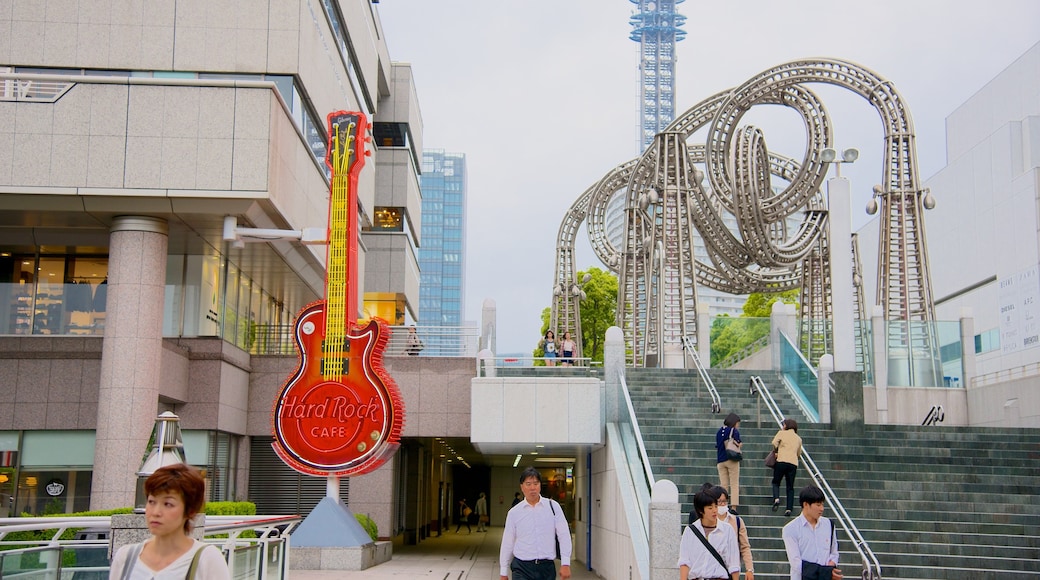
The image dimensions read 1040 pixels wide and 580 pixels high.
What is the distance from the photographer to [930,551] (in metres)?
15.8

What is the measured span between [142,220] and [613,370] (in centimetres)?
1019

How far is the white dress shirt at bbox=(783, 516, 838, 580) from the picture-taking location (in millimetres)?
9039

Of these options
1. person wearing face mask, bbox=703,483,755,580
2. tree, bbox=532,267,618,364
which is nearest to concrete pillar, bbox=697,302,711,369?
person wearing face mask, bbox=703,483,755,580

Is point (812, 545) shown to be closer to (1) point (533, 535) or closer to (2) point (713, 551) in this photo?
(2) point (713, 551)

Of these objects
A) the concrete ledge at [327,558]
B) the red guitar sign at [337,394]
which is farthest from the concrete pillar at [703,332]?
the concrete ledge at [327,558]

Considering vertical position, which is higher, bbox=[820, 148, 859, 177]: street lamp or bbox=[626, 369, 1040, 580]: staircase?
bbox=[820, 148, 859, 177]: street lamp

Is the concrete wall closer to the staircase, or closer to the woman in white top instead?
the staircase

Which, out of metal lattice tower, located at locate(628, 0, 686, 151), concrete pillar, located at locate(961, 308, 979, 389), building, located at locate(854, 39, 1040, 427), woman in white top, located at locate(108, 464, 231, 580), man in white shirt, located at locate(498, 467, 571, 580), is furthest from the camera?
metal lattice tower, located at locate(628, 0, 686, 151)

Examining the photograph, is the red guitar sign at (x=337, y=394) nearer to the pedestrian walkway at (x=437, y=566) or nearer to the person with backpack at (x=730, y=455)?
the pedestrian walkway at (x=437, y=566)

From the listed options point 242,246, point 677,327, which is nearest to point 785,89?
point 677,327

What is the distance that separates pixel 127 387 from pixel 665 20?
579 ft

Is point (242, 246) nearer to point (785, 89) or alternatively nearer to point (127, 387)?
point (127, 387)

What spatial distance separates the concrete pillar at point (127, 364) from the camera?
70.8 feet

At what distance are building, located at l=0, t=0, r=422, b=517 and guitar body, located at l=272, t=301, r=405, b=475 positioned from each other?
2713 millimetres
